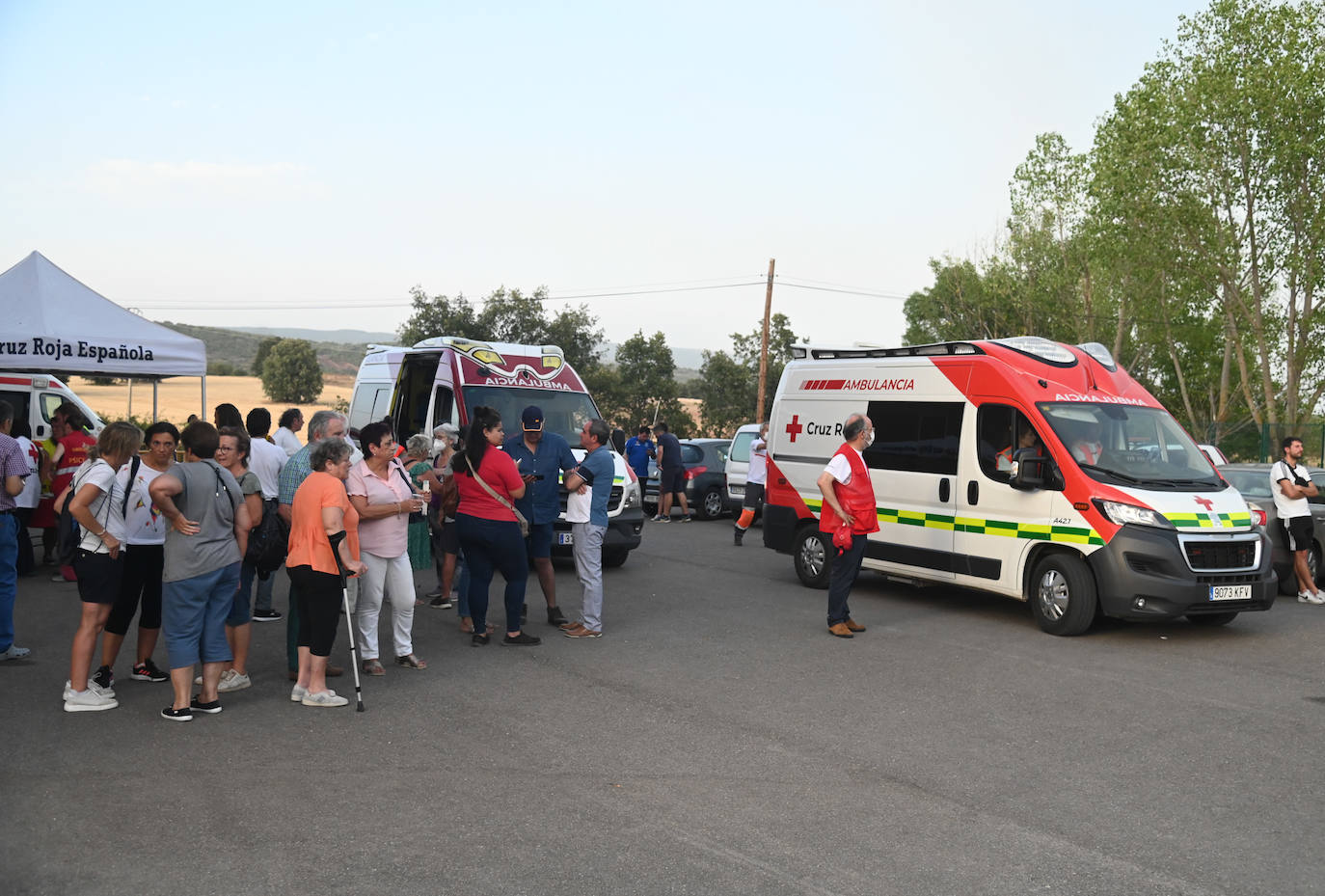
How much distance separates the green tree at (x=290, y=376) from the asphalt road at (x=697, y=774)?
61.5 m

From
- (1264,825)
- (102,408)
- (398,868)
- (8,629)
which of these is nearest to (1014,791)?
(1264,825)

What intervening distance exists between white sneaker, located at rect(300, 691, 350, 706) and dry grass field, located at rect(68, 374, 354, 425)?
4264cm

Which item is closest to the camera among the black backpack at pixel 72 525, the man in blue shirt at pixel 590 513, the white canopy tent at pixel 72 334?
the black backpack at pixel 72 525

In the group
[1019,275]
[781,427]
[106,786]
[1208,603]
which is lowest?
[106,786]

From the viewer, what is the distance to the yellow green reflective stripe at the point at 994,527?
946cm

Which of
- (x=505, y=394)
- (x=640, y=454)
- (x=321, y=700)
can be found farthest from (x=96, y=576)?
(x=640, y=454)

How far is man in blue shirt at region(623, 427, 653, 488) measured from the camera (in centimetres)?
2023

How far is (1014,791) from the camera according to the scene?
5.54m

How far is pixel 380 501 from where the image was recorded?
24.7ft

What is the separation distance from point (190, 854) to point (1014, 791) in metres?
3.81

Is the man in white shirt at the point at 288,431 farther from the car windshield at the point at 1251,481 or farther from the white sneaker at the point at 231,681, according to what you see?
the car windshield at the point at 1251,481

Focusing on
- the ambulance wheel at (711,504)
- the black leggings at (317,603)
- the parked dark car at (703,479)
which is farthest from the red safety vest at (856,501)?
the ambulance wheel at (711,504)

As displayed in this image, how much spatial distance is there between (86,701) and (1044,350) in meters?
8.53

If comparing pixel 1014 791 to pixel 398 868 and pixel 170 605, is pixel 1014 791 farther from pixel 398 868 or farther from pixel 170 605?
pixel 170 605
